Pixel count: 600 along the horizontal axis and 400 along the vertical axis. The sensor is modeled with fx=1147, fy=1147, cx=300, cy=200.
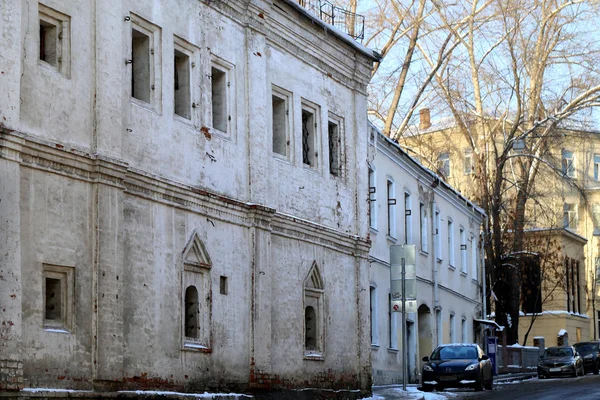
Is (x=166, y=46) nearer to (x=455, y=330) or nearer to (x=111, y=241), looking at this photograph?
(x=111, y=241)

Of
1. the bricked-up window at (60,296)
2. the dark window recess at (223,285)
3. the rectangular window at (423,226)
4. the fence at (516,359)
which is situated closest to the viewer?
the bricked-up window at (60,296)

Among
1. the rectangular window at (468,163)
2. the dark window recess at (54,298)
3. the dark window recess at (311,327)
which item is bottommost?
the dark window recess at (311,327)

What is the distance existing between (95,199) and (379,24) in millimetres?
30612

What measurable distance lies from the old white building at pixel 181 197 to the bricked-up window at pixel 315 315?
4 centimetres

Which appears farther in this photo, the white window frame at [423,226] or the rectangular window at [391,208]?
the white window frame at [423,226]

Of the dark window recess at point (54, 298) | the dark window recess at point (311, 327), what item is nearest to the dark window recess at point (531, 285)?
the dark window recess at point (311, 327)

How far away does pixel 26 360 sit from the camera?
16.0m

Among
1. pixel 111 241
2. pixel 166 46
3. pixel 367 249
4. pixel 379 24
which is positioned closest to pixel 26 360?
pixel 111 241

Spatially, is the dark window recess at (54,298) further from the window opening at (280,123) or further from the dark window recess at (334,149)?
the dark window recess at (334,149)

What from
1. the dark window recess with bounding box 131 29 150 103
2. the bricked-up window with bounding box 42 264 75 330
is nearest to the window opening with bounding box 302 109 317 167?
the dark window recess with bounding box 131 29 150 103

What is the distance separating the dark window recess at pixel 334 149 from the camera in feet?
89.7

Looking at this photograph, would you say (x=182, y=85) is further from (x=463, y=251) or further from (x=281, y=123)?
(x=463, y=251)

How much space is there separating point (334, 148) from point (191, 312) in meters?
7.76

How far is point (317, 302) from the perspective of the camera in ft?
84.7
